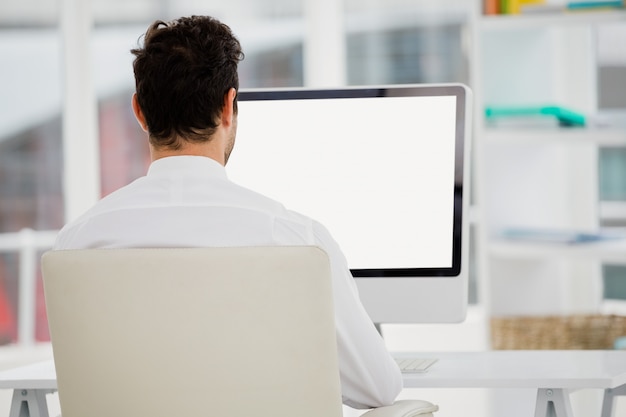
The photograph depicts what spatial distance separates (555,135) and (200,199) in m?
2.29

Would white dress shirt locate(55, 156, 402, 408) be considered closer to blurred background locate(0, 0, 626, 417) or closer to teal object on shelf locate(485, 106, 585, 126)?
teal object on shelf locate(485, 106, 585, 126)

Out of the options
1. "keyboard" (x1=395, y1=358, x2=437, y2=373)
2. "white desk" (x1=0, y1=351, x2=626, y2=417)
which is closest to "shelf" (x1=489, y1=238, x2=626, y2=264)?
"white desk" (x1=0, y1=351, x2=626, y2=417)

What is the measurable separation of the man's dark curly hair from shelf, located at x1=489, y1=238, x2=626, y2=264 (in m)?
2.16

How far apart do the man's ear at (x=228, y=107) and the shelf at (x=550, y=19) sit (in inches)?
84.9

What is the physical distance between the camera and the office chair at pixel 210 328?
126 cm

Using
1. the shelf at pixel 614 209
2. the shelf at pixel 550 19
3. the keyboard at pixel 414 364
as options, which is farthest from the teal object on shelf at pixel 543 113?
the keyboard at pixel 414 364

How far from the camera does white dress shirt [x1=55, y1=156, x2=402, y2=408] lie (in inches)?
53.2

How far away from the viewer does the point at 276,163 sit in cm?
199

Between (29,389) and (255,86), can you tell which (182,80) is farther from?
(255,86)

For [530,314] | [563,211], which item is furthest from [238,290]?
[563,211]

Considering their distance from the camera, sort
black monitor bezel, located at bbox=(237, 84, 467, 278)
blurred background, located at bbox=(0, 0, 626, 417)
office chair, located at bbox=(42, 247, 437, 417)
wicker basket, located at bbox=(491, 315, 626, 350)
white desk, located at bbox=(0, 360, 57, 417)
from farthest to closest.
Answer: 1. blurred background, located at bbox=(0, 0, 626, 417)
2. wicker basket, located at bbox=(491, 315, 626, 350)
3. black monitor bezel, located at bbox=(237, 84, 467, 278)
4. white desk, located at bbox=(0, 360, 57, 417)
5. office chair, located at bbox=(42, 247, 437, 417)

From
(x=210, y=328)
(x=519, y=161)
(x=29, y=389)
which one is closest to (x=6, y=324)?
(x=519, y=161)

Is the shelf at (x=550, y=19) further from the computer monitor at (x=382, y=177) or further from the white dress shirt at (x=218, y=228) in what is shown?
the white dress shirt at (x=218, y=228)

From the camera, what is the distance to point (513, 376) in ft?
5.41
